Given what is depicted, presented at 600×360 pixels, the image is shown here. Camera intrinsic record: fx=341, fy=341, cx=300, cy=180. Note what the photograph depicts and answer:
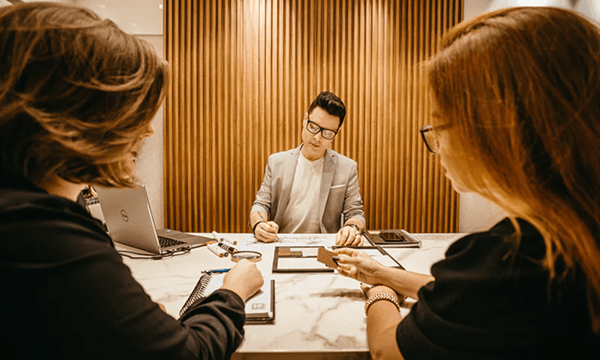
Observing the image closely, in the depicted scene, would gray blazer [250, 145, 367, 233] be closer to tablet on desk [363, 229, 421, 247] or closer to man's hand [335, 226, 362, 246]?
tablet on desk [363, 229, 421, 247]

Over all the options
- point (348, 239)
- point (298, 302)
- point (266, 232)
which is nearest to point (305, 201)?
point (266, 232)

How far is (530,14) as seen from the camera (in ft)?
2.17

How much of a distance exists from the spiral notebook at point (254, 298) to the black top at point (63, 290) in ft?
1.54

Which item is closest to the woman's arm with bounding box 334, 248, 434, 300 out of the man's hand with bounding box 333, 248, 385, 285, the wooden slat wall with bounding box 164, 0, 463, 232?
the man's hand with bounding box 333, 248, 385, 285

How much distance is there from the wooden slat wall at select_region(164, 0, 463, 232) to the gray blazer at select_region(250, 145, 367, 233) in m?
0.95

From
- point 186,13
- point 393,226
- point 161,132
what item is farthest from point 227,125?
point 393,226

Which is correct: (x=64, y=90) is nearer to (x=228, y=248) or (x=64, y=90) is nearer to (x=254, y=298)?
(x=254, y=298)

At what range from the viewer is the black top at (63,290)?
52cm

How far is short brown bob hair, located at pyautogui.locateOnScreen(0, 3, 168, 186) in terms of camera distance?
59 cm

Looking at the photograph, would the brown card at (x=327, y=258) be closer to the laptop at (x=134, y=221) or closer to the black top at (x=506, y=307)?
the black top at (x=506, y=307)

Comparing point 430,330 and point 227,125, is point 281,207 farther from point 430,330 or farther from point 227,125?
point 430,330

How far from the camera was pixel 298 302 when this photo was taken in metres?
1.22

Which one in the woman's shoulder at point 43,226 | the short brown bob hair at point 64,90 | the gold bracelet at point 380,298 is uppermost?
the short brown bob hair at point 64,90

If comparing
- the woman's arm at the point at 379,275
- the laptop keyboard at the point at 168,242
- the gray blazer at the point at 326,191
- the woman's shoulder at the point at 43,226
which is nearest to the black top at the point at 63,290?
the woman's shoulder at the point at 43,226
